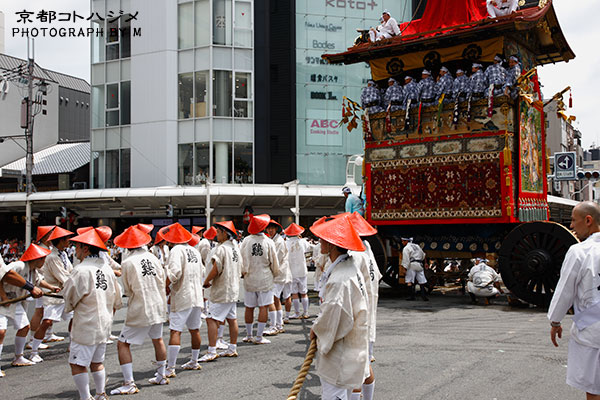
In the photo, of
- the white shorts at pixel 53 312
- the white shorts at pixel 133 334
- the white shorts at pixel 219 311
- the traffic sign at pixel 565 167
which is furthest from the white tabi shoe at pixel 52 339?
the traffic sign at pixel 565 167

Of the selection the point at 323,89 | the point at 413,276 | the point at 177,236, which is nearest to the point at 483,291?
the point at 413,276

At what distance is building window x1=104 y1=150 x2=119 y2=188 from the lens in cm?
3562

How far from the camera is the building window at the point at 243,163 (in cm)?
3397

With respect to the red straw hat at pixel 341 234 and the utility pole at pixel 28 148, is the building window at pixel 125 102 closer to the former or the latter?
A: the utility pole at pixel 28 148

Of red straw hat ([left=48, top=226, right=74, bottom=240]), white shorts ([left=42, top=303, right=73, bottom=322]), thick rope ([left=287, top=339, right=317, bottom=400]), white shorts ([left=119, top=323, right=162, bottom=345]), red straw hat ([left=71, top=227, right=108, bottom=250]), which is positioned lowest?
white shorts ([left=42, top=303, right=73, bottom=322])

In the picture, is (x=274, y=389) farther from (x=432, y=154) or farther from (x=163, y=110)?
(x=163, y=110)

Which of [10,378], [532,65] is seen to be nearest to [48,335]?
[10,378]

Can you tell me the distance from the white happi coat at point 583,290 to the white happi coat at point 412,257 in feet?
30.8

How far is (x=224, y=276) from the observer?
28.1 feet

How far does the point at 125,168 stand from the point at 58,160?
8.90 m

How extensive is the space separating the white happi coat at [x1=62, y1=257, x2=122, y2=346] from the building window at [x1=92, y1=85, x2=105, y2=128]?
106 feet

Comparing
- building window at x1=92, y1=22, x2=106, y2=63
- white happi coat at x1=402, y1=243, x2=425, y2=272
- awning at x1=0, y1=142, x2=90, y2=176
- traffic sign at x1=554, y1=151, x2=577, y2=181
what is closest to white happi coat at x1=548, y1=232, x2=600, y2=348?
white happi coat at x1=402, y1=243, x2=425, y2=272

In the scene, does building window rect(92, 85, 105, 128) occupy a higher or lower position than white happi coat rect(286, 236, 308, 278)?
higher

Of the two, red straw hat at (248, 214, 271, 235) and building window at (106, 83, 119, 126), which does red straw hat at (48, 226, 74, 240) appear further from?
building window at (106, 83, 119, 126)
